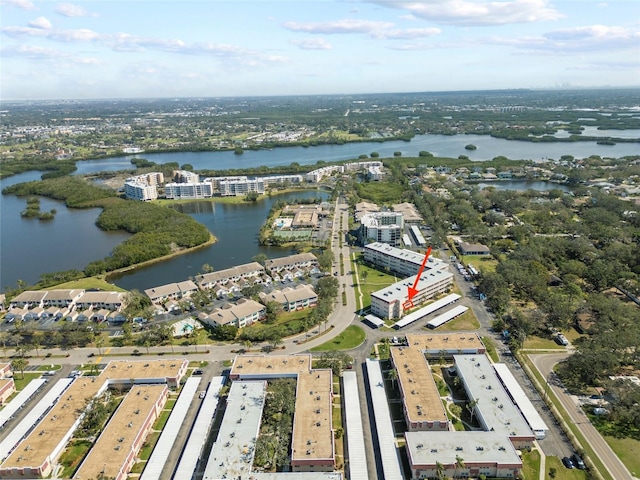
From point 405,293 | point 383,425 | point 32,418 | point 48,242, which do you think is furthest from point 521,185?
point 32,418

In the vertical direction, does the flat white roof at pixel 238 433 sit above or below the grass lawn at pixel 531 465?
above

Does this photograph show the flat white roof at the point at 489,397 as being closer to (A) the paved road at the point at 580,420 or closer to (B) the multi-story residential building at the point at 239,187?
(A) the paved road at the point at 580,420

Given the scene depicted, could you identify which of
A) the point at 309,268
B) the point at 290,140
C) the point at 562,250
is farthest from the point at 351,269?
the point at 290,140

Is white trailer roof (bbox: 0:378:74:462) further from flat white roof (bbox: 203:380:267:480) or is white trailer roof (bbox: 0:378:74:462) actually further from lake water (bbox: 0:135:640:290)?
lake water (bbox: 0:135:640:290)

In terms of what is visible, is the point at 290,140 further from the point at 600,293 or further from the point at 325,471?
the point at 325,471

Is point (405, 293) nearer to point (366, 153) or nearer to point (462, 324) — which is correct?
point (462, 324)

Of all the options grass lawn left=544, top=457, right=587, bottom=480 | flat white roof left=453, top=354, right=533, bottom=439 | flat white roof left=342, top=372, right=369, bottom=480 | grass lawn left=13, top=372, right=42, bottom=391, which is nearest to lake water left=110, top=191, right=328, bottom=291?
grass lawn left=13, top=372, right=42, bottom=391

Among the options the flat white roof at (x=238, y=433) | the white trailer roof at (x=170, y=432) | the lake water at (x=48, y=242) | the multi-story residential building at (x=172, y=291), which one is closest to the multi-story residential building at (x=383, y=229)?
the multi-story residential building at (x=172, y=291)
